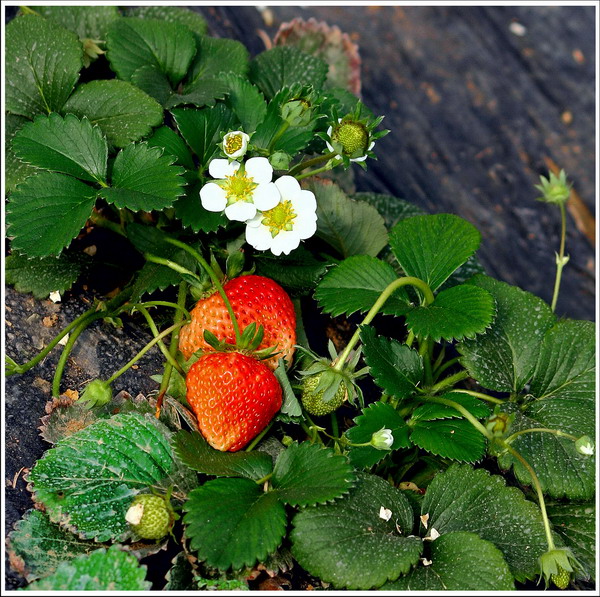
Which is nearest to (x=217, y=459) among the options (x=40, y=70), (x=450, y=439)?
(x=450, y=439)

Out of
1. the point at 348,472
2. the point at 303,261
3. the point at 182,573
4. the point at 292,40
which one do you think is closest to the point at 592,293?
the point at 292,40

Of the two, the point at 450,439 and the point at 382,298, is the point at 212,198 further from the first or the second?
the point at 450,439

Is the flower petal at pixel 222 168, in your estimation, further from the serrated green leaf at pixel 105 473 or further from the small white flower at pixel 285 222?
the serrated green leaf at pixel 105 473

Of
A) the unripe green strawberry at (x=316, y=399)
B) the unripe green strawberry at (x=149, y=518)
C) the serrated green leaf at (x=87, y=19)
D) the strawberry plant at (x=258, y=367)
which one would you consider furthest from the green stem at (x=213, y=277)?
the serrated green leaf at (x=87, y=19)

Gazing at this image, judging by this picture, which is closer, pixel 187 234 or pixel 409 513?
pixel 409 513

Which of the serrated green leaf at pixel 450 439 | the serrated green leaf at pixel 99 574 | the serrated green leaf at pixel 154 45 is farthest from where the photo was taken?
the serrated green leaf at pixel 154 45

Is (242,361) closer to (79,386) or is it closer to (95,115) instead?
(79,386)
